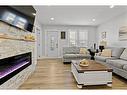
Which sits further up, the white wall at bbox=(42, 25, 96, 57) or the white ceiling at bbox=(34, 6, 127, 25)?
the white ceiling at bbox=(34, 6, 127, 25)

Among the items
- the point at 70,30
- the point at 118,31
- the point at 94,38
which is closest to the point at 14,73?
the point at 118,31

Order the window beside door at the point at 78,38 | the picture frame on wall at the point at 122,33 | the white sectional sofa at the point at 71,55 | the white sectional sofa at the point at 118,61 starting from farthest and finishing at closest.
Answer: the window beside door at the point at 78,38 → the white sectional sofa at the point at 71,55 → the picture frame on wall at the point at 122,33 → the white sectional sofa at the point at 118,61

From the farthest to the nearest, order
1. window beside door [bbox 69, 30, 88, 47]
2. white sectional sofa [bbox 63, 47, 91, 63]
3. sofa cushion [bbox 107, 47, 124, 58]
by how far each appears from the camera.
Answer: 1. window beside door [bbox 69, 30, 88, 47]
2. white sectional sofa [bbox 63, 47, 91, 63]
3. sofa cushion [bbox 107, 47, 124, 58]

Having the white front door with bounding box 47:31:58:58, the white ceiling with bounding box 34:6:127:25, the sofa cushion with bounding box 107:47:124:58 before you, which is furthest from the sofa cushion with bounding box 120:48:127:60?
the white front door with bounding box 47:31:58:58

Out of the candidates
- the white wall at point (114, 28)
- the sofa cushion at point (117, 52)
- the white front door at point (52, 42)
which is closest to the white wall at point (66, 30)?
the white front door at point (52, 42)

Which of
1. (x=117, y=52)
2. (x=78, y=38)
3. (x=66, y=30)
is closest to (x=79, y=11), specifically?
(x=117, y=52)

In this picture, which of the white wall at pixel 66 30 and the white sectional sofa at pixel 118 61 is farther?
the white wall at pixel 66 30

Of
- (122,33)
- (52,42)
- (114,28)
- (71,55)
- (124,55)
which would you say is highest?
(114,28)

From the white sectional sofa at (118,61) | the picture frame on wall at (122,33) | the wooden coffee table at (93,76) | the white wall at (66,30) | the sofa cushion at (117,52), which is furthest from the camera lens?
the white wall at (66,30)

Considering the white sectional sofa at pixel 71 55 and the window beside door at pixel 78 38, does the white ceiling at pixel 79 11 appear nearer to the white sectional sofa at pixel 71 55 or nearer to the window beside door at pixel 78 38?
the white sectional sofa at pixel 71 55

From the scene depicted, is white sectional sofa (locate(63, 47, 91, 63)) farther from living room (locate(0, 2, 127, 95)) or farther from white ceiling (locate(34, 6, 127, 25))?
white ceiling (locate(34, 6, 127, 25))

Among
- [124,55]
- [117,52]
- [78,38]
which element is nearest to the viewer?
[124,55]

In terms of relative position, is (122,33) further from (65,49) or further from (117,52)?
(65,49)
